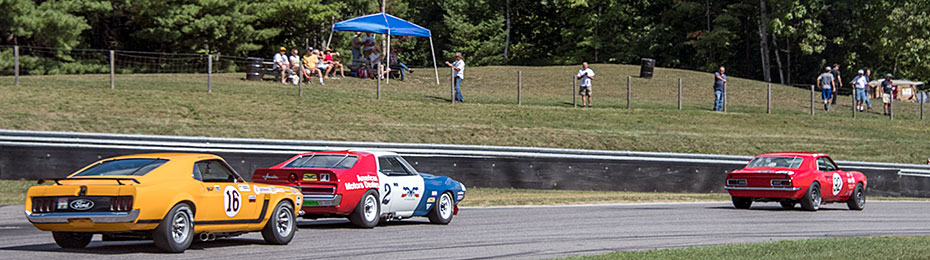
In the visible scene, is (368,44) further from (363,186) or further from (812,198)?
(363,186)

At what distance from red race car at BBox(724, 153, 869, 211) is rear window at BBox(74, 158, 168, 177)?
11.6 m

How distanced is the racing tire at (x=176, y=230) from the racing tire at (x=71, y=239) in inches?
36.5

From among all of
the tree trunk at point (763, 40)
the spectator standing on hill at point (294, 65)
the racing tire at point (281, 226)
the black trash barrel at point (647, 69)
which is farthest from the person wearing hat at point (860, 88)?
the racing tire at point (281, 226)

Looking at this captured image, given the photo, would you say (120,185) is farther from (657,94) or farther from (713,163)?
(657,94)

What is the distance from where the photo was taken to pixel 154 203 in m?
9.70

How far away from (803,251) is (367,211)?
18.3ft

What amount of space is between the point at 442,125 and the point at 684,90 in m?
19.1

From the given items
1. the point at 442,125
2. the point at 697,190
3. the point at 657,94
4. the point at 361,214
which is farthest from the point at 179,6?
the point at 361,214

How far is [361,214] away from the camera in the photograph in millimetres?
13469

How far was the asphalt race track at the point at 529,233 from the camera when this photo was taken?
10602mm

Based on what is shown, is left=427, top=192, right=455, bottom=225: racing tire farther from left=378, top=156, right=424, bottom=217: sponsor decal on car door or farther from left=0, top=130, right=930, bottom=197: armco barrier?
left=0, top=130, right=930, bottom=197: armco barrier

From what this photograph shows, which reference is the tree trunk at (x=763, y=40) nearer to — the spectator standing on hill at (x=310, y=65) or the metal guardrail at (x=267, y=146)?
the spectator standing on hill at (x=310, y=65)

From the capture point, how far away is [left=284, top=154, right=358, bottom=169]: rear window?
1370cm

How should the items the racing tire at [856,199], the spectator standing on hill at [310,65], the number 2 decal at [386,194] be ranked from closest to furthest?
the number 2 decal at [386,194], the racing tire at [856,199], the spectator standing on hill at [310,65]
